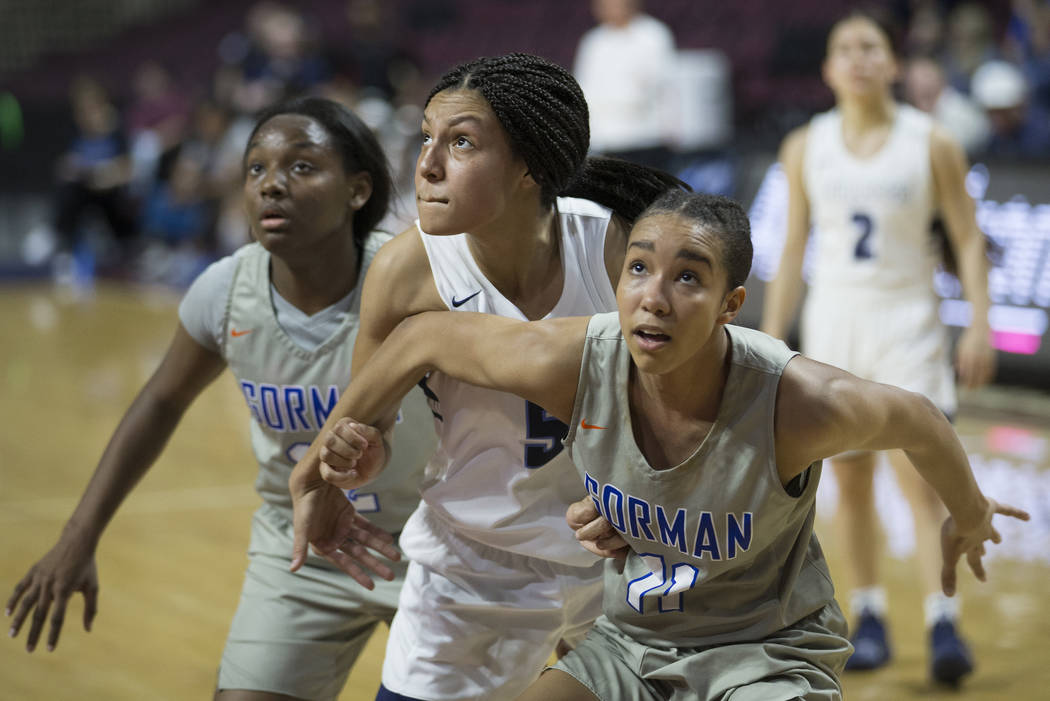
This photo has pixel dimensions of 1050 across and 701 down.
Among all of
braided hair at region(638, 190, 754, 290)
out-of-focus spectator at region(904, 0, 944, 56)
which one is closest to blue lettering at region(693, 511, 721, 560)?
braided hair at region(638, 190, 754, 290)

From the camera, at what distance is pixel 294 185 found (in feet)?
9.09

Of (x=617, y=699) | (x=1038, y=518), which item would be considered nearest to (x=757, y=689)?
(x=617, y=699)

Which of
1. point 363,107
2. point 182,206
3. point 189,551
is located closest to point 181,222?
point 182,206

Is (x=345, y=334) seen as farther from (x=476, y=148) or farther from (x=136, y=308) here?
(x=136, y=308)

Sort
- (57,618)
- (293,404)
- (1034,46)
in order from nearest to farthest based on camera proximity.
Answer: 1. (57,618)
2. (293,404)
3. (1034,46)

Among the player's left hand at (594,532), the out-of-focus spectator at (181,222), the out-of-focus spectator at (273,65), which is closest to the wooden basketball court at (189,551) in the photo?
the player's left hand at (594,532)

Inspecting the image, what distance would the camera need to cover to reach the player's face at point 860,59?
396 cm

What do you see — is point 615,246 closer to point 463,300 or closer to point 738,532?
point 463,300

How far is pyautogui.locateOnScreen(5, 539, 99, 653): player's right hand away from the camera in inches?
107

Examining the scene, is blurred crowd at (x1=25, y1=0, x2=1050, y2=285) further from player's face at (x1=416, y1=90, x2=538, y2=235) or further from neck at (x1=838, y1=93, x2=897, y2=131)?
player's face at (x1=416, y1=90, x2=538, y2=235)

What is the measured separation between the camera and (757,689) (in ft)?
6.72

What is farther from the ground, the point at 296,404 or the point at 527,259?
the point at 527,259

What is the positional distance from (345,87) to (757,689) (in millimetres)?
9876

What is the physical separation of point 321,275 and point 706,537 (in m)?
1.18
